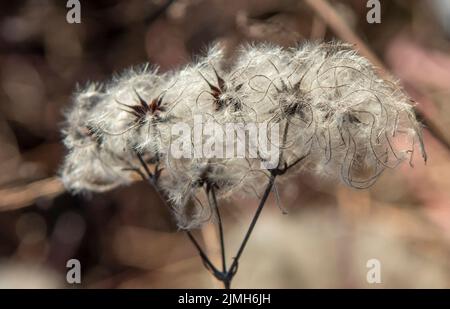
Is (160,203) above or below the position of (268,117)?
above

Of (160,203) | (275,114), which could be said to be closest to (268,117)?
(275,114)

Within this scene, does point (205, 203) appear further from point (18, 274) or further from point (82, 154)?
point (18, 274)

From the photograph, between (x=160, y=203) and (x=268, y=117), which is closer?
(x=268, y=117)

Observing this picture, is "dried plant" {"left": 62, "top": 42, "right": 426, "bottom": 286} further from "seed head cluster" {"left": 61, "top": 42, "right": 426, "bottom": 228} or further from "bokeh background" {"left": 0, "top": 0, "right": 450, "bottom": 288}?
"bokeh background" {"left": 0, "top": 0, "right": 450, "bottom": 288}

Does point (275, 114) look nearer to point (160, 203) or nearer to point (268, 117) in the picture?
point (268, 117)

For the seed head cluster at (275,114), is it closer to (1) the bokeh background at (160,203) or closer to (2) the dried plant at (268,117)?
(2) the dried plant at (268,117)

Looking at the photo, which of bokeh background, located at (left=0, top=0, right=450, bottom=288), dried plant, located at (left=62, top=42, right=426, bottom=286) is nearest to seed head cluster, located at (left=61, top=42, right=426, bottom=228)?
dried plant, located at (left=62, top=42, right=426, bottom=286)

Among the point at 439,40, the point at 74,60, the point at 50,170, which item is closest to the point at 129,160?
the point at 50,170
